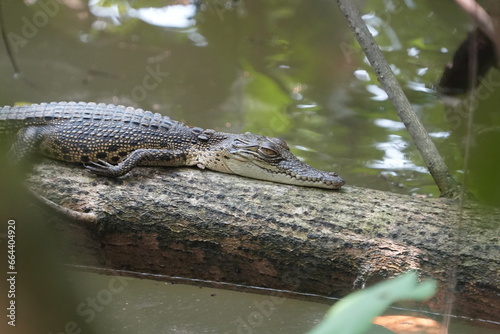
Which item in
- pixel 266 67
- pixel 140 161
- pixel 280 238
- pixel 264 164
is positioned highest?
pixel 266 67

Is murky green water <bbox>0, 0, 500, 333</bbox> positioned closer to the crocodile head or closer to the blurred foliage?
the crocodile head

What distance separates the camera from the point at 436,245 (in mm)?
3547

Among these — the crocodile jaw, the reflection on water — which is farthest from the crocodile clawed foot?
the crocodile jaw

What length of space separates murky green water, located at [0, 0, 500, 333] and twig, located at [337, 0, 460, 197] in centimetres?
107

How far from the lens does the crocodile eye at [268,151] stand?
4.47 m

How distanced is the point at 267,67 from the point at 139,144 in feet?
13.9

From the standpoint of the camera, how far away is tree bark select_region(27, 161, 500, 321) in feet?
11.5

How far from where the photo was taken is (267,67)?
8.34 meters

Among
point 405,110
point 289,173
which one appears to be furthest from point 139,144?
point 405,110

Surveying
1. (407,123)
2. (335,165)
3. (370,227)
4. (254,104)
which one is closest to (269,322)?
(370,227)

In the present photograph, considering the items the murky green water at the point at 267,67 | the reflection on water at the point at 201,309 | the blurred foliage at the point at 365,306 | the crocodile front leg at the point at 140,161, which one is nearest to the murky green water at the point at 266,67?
the murky green water at the point at 267,67

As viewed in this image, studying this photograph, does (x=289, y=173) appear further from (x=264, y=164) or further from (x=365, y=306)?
(x=365, y=306)

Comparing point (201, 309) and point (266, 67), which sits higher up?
point (266, 67)

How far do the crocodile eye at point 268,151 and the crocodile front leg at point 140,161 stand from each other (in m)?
0.65
